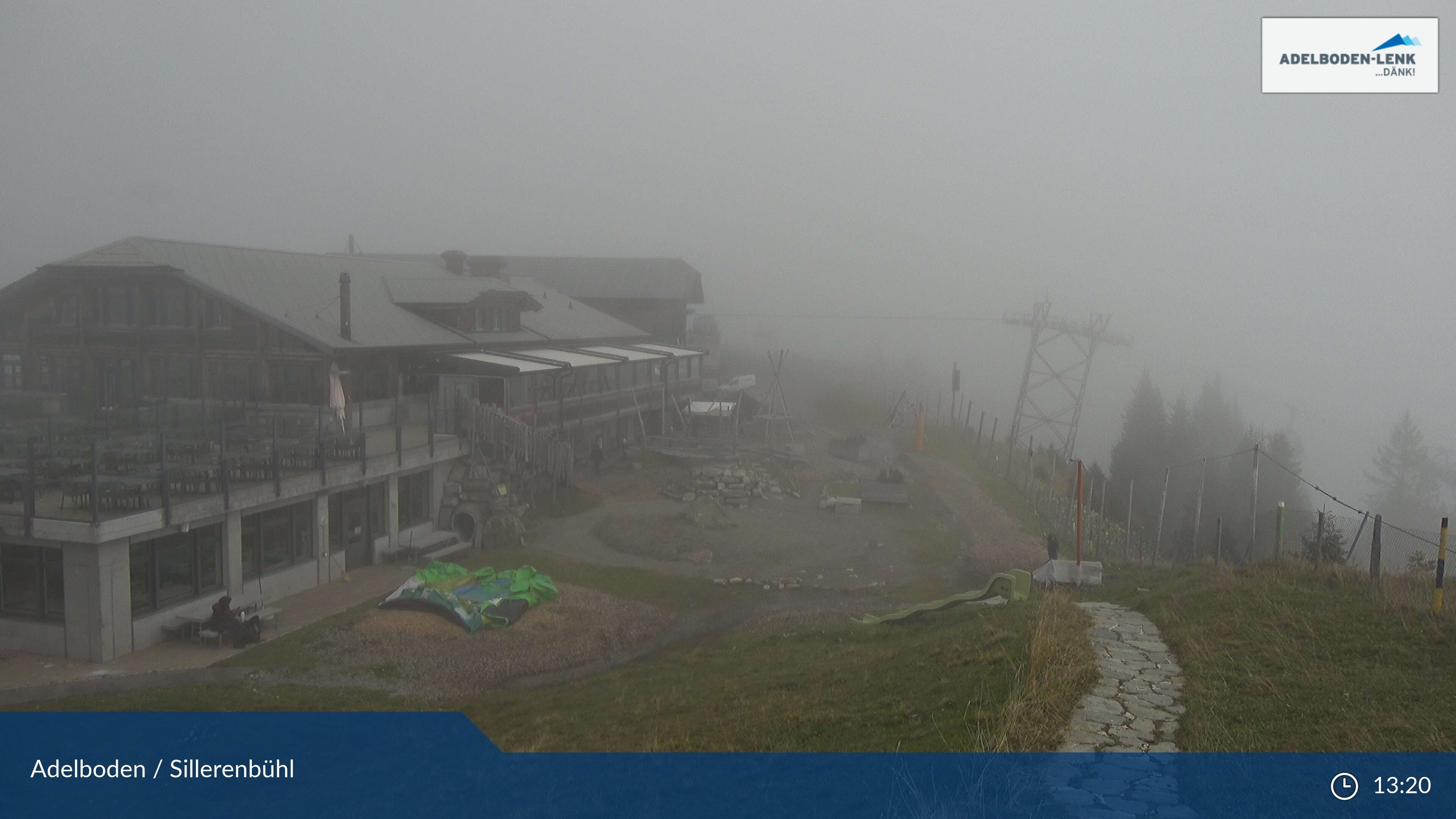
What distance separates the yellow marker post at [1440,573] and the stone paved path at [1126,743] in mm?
2849

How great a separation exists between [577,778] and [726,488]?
20482mm

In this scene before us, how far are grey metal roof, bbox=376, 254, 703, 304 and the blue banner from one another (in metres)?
40.8

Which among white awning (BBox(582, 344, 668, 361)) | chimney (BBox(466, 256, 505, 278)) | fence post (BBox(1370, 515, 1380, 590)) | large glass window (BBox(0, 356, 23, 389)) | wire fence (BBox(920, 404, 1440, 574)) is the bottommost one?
wire fence (BBox(920, 404, 1440, 574))

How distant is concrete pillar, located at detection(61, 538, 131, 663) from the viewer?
14453 millimetres

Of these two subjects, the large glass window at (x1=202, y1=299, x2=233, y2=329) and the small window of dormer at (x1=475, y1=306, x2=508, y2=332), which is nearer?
the large glass window at (x1=202, y1=299, x2=233, y2=329)

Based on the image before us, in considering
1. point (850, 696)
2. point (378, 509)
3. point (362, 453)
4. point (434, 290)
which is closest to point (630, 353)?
point (434, 290)

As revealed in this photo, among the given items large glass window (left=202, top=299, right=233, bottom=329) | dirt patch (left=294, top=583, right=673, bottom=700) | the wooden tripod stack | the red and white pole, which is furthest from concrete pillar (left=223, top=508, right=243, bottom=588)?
the wooden tripod stack

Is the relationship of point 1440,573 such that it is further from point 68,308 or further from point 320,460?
point 68,308

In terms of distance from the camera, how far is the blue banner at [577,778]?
6.36 m

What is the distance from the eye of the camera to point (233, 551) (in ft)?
56.1

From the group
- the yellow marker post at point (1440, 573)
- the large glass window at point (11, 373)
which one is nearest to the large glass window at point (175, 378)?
the large glass window at point (11, 373)

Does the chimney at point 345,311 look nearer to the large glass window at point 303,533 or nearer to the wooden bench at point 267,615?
the large glass window at point 303,533

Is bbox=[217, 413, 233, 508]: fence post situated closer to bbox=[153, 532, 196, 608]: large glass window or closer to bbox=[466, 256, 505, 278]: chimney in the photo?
bbox=[153, 532, 196, 608]: large glass window

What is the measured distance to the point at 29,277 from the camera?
79.0 ft
